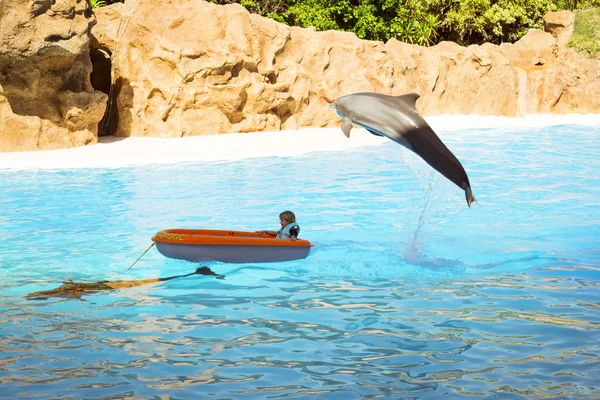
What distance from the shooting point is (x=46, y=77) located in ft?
57.0

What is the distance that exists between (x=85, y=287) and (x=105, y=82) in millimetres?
13985

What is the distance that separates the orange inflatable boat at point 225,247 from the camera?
8156 mm

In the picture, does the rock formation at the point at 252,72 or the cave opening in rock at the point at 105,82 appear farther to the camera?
the cave opening in rock at the point at 105,82

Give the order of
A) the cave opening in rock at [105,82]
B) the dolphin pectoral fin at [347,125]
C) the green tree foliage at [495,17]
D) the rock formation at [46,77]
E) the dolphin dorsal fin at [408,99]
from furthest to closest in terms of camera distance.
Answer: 1. the green tree foliage at [495,17]
2. the cave opening in rock at [105,82]
3. the rock formation at [46,77]
4. the dolphin pectoral fin at [347,125]
5. the dolphin dorsal fin at [408,99]

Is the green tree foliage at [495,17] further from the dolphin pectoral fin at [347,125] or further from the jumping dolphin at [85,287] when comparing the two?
the jumping dolphin at [85,287]

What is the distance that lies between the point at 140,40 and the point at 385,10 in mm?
13418

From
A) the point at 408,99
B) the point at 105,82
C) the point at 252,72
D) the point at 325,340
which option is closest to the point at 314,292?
the point at 325,340

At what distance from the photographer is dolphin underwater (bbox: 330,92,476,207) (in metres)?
6.88

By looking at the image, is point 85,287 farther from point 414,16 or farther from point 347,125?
point 414,16

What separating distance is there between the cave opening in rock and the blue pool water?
16.9 feet

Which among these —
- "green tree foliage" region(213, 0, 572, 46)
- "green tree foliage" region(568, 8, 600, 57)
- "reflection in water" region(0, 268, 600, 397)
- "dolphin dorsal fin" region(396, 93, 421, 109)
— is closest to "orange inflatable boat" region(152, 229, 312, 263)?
"reflection in water" region(0, 268, 600, 397)

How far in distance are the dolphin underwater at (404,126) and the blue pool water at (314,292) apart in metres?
1.25

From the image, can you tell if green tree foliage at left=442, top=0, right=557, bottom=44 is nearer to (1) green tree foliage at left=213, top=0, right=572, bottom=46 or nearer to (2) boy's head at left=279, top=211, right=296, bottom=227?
(1) green tree foliage at left=213, top=0, right=572, bottom=46

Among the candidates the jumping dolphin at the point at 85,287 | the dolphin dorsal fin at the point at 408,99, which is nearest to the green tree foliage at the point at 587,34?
the dolphin dorsal fin at the point at 408,99
